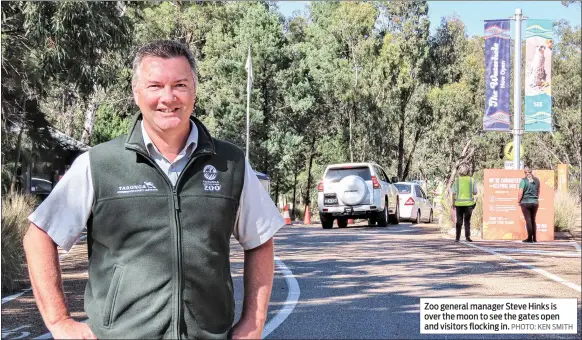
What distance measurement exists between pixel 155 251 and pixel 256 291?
40 cm

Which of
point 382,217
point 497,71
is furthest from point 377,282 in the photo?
point 497,71

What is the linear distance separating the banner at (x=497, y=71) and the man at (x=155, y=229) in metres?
23.5

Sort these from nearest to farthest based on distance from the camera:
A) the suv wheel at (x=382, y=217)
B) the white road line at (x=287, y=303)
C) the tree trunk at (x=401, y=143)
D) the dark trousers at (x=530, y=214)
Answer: the white road line at (x=287, y=303), the dark trousers at (x=530, y=214), the suv wheel at (x=382, y=217), the tree trunk at (x=401, y=143)

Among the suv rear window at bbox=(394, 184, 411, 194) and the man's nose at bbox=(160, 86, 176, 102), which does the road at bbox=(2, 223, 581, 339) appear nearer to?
the man's nose at bbox=(160, 86, 176, 102)

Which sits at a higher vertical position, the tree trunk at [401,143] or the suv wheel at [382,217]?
the tree trunk at [401,143]

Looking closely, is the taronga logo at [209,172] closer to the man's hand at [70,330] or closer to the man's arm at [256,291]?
the man's arm at [256,291]

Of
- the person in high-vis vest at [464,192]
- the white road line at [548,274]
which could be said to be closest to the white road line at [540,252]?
the white road line at [548,274]

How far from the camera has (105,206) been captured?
9.58ft

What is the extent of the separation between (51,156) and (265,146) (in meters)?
23.6

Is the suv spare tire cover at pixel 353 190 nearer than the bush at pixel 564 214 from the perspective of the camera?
No

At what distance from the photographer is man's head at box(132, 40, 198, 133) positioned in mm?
3045

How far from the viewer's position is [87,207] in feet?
9.71

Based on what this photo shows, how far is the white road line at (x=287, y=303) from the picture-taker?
825 centimetres

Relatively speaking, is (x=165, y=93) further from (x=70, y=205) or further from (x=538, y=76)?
(x=538, y=76)
